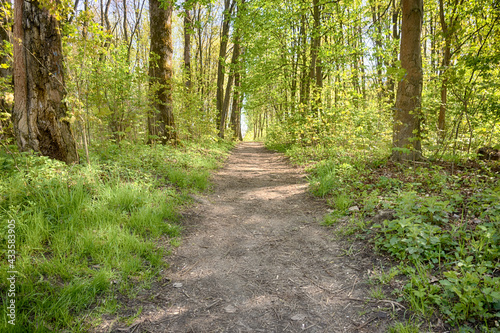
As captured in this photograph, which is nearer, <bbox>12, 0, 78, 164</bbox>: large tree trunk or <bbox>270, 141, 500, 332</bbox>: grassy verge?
<bbox>270, 141, 500, 332</bbox>: grassy verge

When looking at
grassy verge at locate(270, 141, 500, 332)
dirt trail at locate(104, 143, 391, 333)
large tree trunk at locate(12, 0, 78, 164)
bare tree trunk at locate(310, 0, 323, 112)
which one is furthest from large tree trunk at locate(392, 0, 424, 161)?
large tree trunk at locate(12, 0, 78, 164)

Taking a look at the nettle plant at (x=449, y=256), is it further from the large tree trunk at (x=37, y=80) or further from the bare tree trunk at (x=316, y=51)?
the bare tree trunk at (x=316, y=51)

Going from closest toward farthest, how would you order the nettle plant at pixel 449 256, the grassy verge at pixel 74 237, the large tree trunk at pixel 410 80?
the nettle plant at pixel 449 256 → the grassy verge at pixel 74 237 → the large tree trunk at pixel 410 80

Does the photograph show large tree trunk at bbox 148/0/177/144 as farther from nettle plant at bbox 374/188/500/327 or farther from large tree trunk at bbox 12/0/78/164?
nettle plant at bbox 374/188/500/327

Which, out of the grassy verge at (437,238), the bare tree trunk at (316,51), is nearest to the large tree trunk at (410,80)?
the grassy verge at (437,238)

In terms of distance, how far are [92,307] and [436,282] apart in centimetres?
289

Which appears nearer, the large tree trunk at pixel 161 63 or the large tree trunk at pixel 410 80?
the large tree trunk at pixel 410 80

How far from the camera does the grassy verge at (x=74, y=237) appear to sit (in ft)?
6.40

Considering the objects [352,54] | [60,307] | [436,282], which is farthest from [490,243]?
[352,54]

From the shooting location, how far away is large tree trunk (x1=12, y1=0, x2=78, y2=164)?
3.93 m

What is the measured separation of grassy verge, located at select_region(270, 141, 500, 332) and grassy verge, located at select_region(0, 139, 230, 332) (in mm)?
2424

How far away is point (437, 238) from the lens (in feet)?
7.86

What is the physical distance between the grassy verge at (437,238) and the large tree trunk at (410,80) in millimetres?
1097

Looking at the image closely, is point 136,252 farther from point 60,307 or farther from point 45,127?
point 45,127
